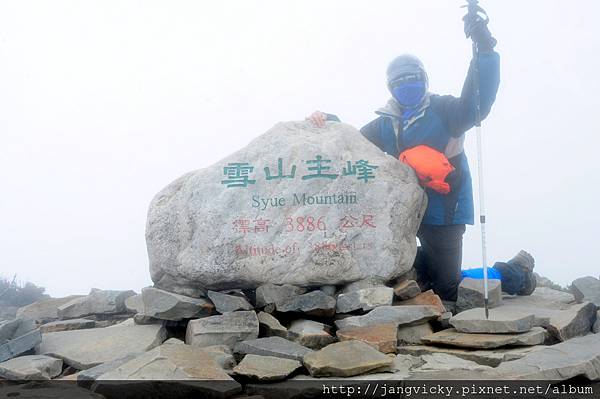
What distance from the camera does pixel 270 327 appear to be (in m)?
5.73

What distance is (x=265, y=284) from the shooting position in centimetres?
650

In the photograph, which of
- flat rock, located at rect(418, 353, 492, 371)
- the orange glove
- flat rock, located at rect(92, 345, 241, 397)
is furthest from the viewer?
the orange glove

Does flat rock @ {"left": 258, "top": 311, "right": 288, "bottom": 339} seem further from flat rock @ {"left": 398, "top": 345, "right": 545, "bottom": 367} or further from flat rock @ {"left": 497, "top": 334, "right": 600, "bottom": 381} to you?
flat rock @ {"left": 497, "top": 334, "right": 600, "bottom": 381}

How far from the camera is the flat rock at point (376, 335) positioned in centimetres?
516

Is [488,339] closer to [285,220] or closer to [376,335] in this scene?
[376,335]

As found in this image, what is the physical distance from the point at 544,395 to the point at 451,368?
2.94ft

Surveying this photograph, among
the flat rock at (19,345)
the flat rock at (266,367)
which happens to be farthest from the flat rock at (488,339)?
the flat rock at (19,345)

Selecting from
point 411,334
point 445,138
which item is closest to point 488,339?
point 411,334

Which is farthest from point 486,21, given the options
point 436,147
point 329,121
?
point 329,121

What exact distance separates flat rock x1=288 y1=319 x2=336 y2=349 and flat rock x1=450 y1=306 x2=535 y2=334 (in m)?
1.34

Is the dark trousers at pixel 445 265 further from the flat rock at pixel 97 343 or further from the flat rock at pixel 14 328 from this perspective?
the flat rock at pixel 14 328

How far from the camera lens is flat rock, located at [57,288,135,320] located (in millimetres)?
7688

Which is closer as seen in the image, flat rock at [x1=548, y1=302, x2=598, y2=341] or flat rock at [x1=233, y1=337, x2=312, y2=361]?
flat rock at [x1=233, y1=337, x2=312, y2=361]

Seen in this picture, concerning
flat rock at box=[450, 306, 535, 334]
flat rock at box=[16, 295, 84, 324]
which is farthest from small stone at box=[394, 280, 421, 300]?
flat rock at box=[16, 295, 84, 324]
